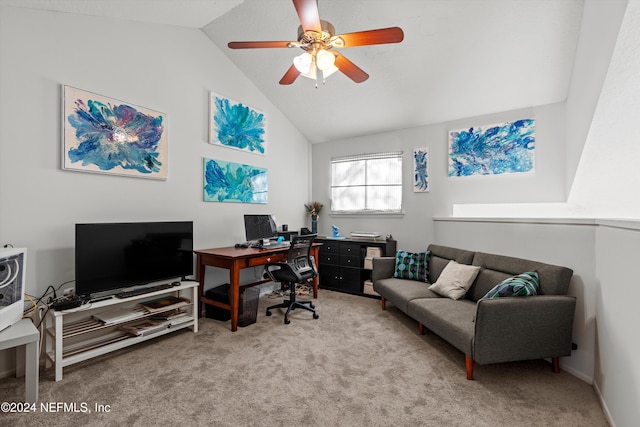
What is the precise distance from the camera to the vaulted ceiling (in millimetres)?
2510

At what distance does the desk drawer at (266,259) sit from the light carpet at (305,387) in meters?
0.75

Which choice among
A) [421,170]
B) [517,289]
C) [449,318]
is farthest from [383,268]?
[517,289]

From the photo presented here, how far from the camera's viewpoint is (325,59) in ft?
7.32

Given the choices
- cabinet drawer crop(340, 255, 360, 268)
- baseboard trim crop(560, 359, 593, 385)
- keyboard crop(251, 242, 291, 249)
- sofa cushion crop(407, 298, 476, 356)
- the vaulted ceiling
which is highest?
the vaulted ceiling

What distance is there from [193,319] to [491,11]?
3.98m

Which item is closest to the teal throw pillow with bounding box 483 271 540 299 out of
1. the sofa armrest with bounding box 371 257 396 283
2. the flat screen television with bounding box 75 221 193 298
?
the sofa armrest with bounding box 371 257 396 283

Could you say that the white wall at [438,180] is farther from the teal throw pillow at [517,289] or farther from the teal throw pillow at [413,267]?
the teal throw pillow at [517,289]

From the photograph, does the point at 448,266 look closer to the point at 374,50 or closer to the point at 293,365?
the point at 293,365

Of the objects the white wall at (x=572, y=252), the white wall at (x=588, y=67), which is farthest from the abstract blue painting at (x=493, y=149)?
the white wall at (x=572, y=252)

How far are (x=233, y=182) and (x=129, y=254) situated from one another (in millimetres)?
1578

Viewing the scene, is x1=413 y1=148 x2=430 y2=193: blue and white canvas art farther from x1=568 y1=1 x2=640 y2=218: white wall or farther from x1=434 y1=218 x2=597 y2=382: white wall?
x1=568 y1=1 x2=640 y2=218: white wall

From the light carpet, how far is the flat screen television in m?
0.61

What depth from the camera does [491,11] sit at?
97.5 inches

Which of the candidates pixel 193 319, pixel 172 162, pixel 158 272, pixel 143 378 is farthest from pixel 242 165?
pixel 143 378
